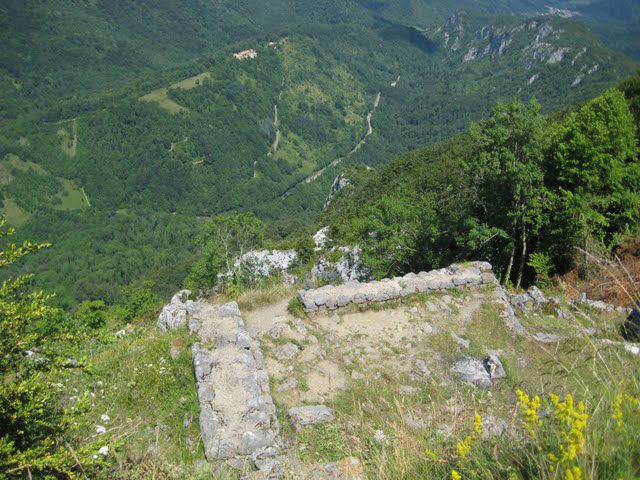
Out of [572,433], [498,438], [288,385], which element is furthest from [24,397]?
[288,385]

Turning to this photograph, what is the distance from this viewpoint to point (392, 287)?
13.7 meters

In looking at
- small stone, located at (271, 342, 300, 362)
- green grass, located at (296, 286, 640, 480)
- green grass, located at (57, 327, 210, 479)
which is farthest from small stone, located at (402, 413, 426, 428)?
small stone, located at (271, 342, 300, 362)

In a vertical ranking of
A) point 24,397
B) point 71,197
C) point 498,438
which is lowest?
point 71,197

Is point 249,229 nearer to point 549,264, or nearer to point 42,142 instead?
point 549,264

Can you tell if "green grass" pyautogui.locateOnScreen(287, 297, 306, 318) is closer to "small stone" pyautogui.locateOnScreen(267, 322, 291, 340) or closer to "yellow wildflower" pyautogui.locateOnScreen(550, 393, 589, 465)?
"small stone" pyautogui.locateOnScreen(267, 322, 291, 340)

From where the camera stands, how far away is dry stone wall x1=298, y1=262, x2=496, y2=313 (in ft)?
43.3

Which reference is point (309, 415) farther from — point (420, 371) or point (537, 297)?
point (537, 297)

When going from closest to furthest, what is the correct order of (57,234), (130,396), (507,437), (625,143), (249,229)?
(507,437) < (130,396) < (625,143) < (249,229) < (57,234)

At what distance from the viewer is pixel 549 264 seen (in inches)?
685

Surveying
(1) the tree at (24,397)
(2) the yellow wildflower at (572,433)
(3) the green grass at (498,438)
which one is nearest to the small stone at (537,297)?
(3) the green grass at (498,438)

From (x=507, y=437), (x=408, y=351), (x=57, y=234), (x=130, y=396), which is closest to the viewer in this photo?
(x=507, y=437)

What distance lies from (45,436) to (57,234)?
15492 centimetres

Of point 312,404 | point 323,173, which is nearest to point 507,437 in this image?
point 312,404

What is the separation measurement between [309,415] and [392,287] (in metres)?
5.78
